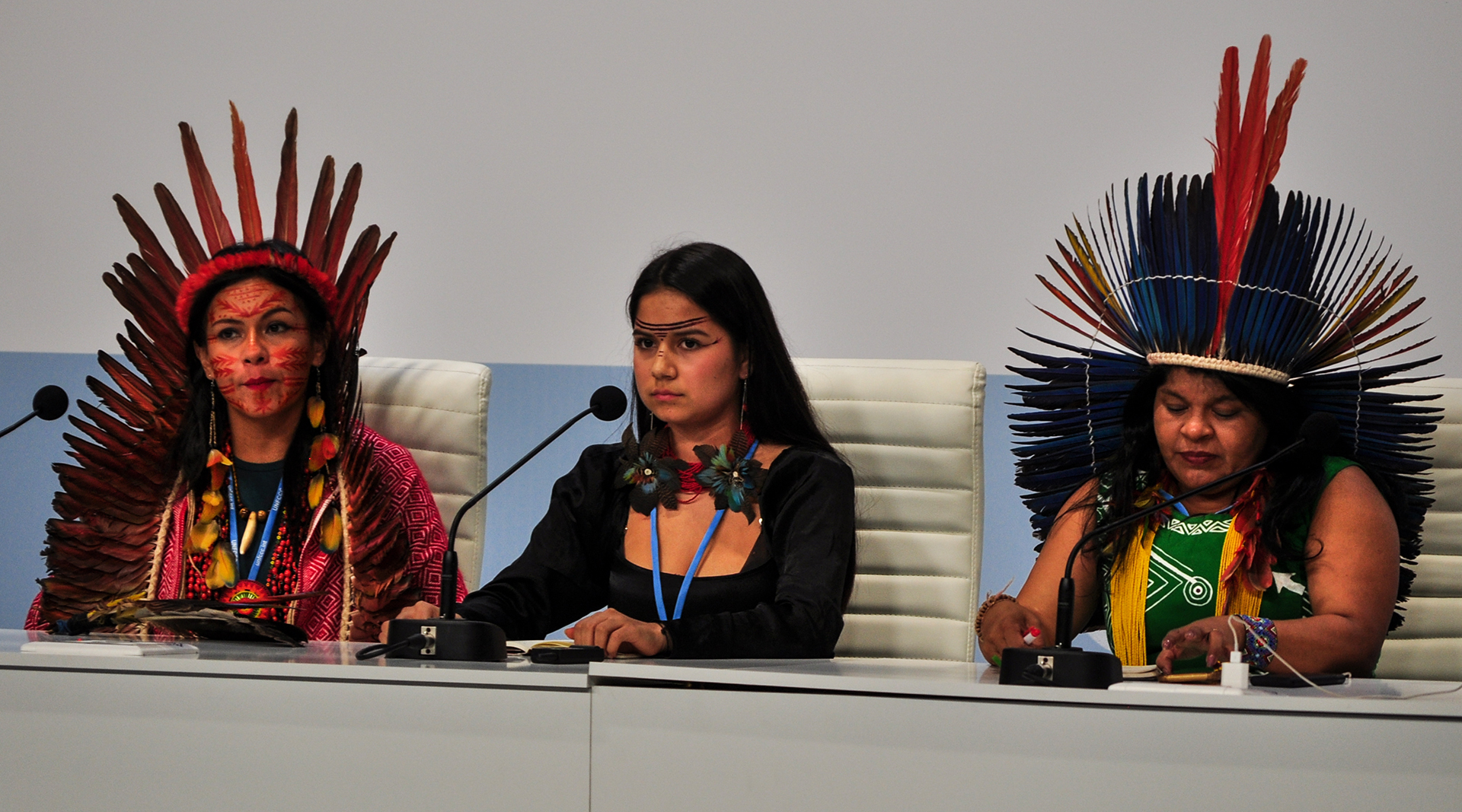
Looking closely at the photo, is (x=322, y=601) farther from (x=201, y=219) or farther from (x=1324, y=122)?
(x=1324, y=122)

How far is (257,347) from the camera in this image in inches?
90.9

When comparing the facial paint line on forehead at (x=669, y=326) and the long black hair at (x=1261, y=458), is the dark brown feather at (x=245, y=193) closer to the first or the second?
the facial paint line on forehead at (x=669, y=326)

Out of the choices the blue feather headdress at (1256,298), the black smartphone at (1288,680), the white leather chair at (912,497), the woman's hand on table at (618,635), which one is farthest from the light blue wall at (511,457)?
the black smartphone at (1288,680)

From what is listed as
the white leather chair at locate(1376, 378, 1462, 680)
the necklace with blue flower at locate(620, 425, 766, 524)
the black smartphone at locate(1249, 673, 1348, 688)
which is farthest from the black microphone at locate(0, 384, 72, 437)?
the white leather chair at locate(1376, 378, 1462, 680)

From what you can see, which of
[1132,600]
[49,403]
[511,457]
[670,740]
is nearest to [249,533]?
[49,403]

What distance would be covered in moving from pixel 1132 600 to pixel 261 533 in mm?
1456

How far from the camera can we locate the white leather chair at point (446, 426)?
2.49m

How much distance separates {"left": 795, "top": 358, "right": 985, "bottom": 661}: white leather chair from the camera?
7.86 ft

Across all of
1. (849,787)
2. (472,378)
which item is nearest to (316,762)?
(849,787)

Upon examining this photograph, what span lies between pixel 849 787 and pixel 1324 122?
2.08 metres

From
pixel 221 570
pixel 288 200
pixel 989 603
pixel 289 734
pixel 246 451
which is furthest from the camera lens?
pixel 288 200

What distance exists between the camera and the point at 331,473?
2.36 m

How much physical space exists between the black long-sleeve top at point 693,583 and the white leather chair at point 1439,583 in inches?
39.7

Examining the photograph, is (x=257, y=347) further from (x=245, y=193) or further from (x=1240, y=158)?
(x=1240, y=158)
